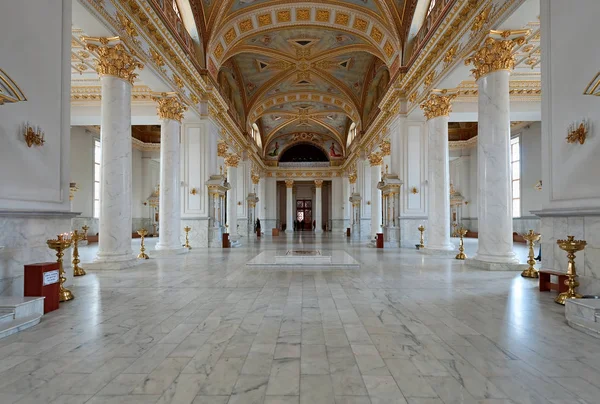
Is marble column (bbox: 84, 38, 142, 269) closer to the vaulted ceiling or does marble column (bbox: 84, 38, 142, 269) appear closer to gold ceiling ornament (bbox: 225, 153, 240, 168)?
the vaulted ceiling

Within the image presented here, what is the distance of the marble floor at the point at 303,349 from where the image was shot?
7.91 ft

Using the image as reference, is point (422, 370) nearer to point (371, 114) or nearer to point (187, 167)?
point (187, 167)

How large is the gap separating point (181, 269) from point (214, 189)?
6.87m

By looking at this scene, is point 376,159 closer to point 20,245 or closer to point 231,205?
point 231,205

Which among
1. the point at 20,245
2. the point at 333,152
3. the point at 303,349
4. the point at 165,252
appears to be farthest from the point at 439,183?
the point at 333,152

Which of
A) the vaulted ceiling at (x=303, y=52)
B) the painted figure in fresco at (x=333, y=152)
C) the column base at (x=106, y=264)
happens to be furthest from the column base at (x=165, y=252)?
the painted figure in fresco at (x=333, y=152)

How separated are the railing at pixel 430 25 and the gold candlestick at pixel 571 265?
748cm

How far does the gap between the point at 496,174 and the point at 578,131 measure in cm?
308

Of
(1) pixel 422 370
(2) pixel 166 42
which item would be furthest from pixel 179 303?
(2) pixel 166 42

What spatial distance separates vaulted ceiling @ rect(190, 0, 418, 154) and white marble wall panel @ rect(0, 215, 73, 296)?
1066cm

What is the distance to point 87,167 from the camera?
20.6m

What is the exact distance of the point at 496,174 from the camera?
8.15 m

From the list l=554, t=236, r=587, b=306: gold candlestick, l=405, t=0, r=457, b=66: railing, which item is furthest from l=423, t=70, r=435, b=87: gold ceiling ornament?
l=554, t=236, r=587, b=306: gold candlestick

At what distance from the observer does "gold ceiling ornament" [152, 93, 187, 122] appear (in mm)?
11766
